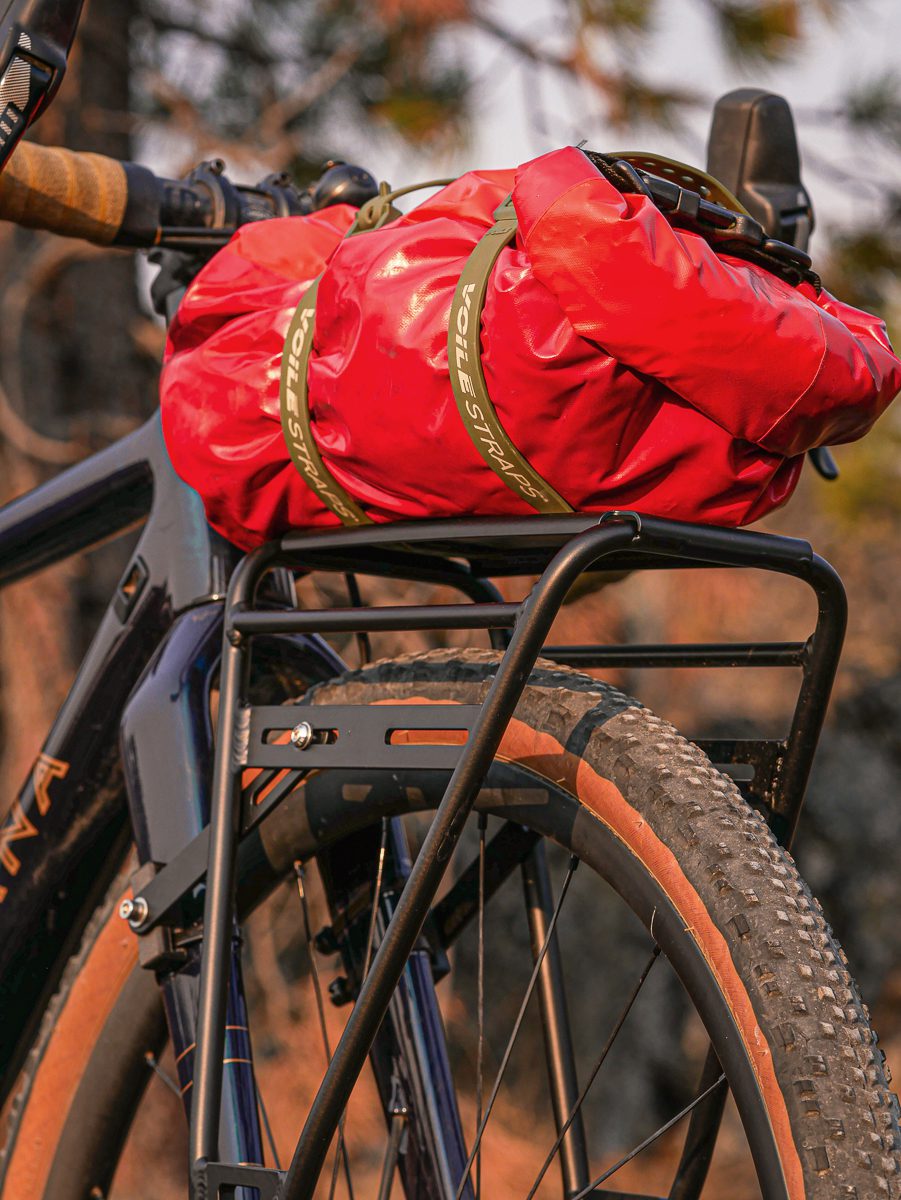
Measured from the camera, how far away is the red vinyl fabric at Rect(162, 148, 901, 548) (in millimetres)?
678

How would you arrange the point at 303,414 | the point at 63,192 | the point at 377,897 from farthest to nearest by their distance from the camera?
the point at 63,192 → the point at 377,897 → the point at 303,414

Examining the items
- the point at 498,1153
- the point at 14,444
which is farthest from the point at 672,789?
the point at 14,444

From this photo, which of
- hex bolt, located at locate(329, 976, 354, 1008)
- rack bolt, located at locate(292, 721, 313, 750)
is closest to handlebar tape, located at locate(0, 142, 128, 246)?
rack bolt, located at locate(292, 721, 313, 750)

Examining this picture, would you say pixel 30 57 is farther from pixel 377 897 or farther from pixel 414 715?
pixel 377 897

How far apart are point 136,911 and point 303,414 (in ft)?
1.26

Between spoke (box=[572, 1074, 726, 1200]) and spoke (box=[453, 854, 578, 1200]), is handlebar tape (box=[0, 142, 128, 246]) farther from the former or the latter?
spoke (box=[572, 1074, 726, 1200])

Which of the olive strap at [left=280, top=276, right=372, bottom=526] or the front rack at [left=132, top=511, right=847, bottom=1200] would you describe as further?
the olive strap at [left=280, top=276, right=372, bottom=526]

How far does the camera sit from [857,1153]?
614 mm

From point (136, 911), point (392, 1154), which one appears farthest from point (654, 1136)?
point (136, 911)

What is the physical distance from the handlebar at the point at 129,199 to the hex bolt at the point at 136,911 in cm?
54

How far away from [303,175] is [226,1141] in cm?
263

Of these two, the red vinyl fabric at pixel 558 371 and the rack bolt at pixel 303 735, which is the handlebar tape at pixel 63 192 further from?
the rack bolt at pixel 303 735

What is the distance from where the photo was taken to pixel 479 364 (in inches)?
28.4

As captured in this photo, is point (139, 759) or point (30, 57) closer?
point (30, 57)
